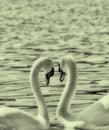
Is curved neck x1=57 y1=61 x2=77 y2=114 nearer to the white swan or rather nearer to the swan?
the white swan

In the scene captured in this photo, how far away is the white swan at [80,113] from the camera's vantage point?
14188mm

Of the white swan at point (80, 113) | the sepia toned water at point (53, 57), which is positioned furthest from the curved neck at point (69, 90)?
the sepia toned water at point (53, 57)

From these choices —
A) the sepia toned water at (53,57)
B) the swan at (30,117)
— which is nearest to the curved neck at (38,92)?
the swan at (30,117)

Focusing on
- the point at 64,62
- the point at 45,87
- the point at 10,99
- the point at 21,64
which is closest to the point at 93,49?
the point at 21,64

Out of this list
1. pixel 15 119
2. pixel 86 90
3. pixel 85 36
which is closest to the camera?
pixel 15 119

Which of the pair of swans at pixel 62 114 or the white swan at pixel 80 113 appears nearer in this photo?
the pair of swans at pixel 62 114

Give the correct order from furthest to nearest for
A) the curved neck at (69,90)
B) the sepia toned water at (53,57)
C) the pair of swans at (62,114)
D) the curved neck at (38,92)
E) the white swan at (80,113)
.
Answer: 1. the sepia toned water at (53,57)
2. the curved neck at (69,90)
3. the curved neck at (38,92)
4. the white swan at (80,113)
5. the pair of swans at (62,114)

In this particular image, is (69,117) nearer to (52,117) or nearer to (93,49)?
(52,117)

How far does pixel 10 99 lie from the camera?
17203 mm

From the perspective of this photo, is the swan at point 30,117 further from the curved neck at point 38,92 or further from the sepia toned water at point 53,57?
the sepia toned water at point 53,57

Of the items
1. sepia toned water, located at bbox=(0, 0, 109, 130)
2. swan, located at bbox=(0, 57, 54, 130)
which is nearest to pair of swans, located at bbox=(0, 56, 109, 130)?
swan, located at bbox=(0, 57, 54, 130)

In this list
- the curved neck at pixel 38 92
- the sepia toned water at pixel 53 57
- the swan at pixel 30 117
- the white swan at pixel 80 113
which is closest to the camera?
the swan at pixel 30 117

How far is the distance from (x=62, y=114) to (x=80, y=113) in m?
0.50

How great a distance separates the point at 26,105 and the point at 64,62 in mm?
2065
